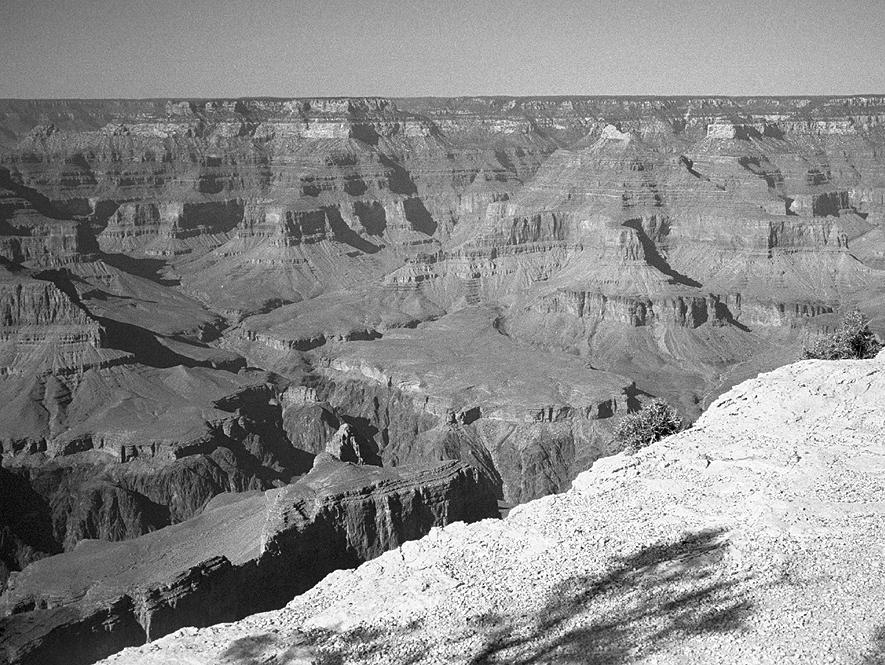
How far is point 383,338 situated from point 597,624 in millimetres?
103324

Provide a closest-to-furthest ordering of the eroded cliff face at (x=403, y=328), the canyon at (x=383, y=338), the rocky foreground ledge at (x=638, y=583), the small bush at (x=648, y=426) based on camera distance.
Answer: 1. the rocky foreground ledge at (x=638, y=583)
2. the small bush at (x=648, y=426)
3. the canyon at (x=383, y=338)
4. the eroded cliff face at (x=403, y=328)

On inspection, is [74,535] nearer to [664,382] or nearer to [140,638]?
[140,638]

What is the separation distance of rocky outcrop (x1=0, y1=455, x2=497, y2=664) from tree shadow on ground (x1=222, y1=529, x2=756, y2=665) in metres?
20.3

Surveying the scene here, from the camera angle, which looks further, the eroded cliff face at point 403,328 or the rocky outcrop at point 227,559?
the eroded cliff face at point 403,328

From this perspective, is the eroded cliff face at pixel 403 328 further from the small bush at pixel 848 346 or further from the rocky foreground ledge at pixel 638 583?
the rocky foreground ledge at pixel 638 583

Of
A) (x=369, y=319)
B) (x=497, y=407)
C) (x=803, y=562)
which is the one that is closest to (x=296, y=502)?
(x=803, y=562)

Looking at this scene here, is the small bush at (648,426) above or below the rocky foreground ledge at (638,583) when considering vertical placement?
below

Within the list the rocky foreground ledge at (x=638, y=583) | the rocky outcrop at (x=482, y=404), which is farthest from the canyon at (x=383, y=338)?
the rocky foreground ledge at (x=638, y=583)

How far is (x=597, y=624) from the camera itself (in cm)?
2455

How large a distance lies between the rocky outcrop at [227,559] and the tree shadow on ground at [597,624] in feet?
66.6

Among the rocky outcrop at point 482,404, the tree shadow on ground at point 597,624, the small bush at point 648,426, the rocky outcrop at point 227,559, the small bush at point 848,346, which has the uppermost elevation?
the tree shadow on ground at point 597,624

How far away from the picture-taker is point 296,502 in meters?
55.3

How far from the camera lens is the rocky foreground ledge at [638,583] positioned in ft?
76.9

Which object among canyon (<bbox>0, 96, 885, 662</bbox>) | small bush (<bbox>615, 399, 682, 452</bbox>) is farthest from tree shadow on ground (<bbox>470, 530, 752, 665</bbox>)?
small bush (<bbox>615, 399, 682, 452</bbox>)
